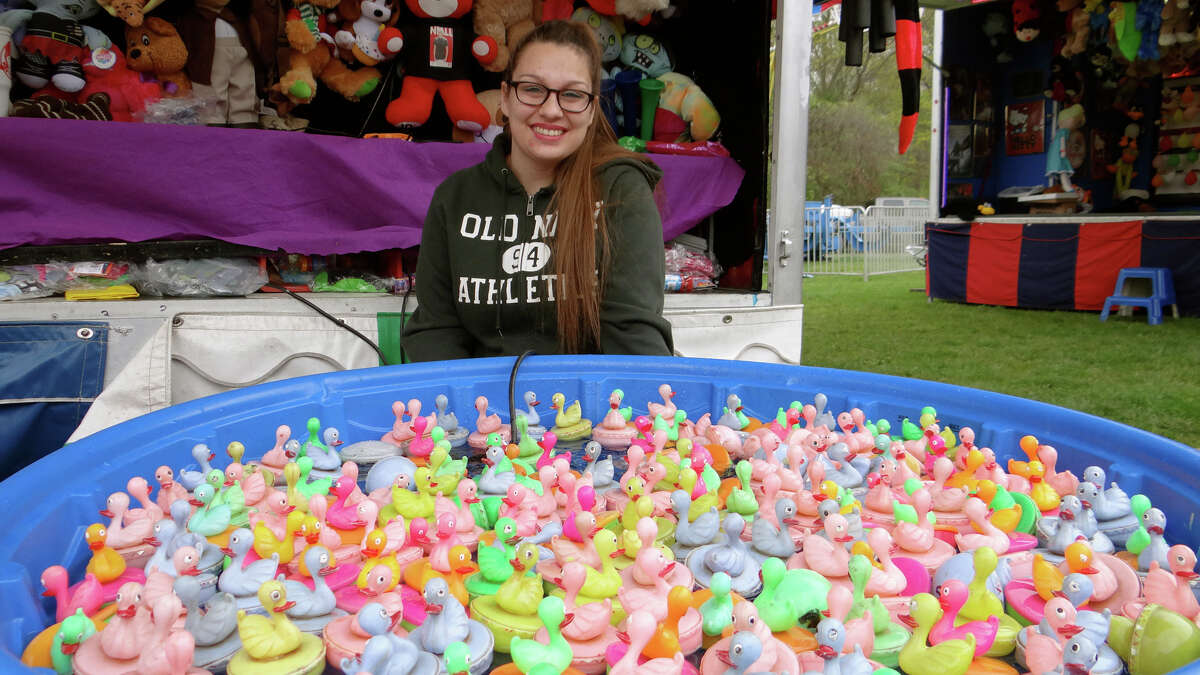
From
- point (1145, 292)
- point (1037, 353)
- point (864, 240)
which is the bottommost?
point (1037, 353)

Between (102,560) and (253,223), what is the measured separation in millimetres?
1920

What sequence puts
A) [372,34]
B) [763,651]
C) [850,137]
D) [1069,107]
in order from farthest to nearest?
[850,137]
[1069,107]
[372,34]
[763,651]

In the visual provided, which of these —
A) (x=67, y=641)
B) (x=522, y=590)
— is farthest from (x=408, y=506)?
(x=67, y=641)

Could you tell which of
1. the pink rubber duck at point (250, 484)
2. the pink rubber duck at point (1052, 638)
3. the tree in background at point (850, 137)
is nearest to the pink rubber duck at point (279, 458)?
the pink rubber duck at point (250, 484)

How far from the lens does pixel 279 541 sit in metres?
0.88

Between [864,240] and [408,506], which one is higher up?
[864,240]

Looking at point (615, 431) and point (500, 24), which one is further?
point (500, 24)

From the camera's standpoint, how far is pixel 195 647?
688mm

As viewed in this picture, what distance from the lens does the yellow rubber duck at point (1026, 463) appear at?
1.08 metres

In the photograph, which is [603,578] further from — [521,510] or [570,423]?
[570,423]

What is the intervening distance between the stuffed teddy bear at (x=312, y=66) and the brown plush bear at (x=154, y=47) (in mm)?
346

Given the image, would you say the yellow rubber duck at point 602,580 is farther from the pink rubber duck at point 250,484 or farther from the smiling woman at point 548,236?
the smiling woman at point 548,236

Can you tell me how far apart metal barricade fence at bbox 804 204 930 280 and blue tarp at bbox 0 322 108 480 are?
32.1 ft

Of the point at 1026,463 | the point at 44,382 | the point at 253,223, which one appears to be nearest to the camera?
the point at 1026,463
